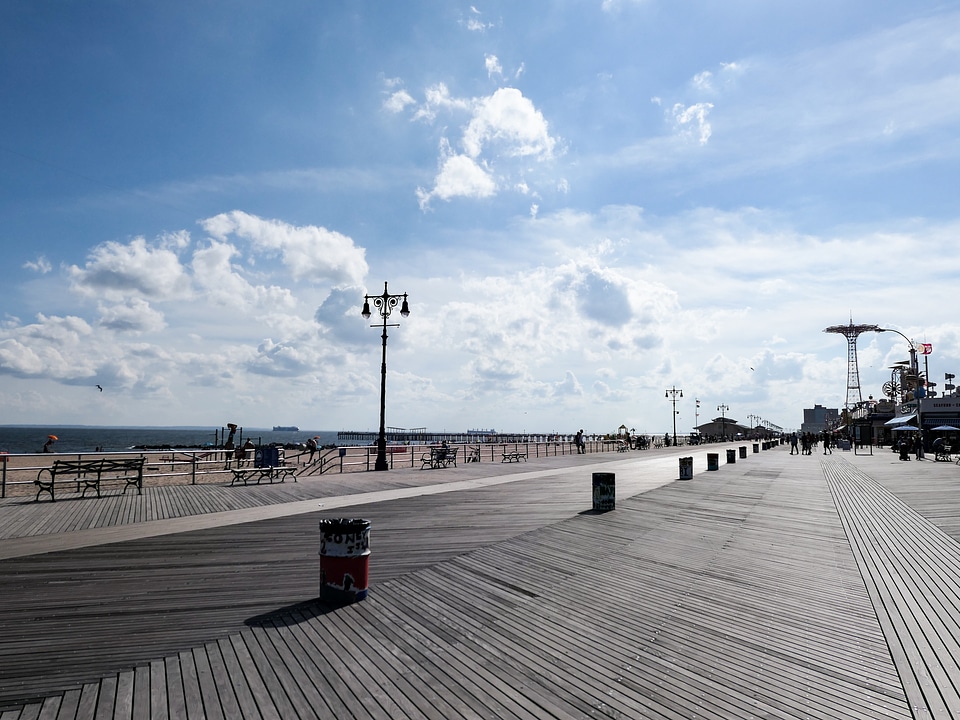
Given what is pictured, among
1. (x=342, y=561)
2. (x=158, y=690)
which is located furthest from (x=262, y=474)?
(x=158, y=690)

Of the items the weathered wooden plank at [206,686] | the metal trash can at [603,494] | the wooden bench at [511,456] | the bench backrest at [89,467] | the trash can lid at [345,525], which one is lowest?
the wooden bench at [511,456]

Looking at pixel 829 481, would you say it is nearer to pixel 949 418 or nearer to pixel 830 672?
pixel 830 672

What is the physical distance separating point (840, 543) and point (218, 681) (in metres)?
9.90

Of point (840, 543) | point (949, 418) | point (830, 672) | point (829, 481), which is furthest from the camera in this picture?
point (949, 418)

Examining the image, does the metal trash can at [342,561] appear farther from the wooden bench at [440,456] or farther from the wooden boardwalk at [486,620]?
the wooden bench at [440,456]

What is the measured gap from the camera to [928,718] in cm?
386

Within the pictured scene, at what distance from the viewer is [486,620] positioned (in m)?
5.70

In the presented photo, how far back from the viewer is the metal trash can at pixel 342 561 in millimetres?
6113

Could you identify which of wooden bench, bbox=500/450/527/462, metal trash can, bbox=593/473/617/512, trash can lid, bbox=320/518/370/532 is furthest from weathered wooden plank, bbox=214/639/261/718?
wooden bench, bbox=500/450/527/462

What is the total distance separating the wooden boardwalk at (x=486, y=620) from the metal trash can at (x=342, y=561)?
7.4 inches

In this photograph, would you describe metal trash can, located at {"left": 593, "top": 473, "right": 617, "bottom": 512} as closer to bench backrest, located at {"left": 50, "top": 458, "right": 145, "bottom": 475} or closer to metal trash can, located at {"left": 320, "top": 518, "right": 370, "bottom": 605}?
metal trash can, located at {"left": 320, "top": 518, "right": 370, "bottom": 605}

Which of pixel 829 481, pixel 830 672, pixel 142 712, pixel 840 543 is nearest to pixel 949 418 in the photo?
pixel 829 481

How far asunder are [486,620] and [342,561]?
1.70 meters

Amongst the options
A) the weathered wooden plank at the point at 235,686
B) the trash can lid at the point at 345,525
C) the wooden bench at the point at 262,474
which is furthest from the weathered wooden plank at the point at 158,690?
the wooden bench at the point at 262,474
